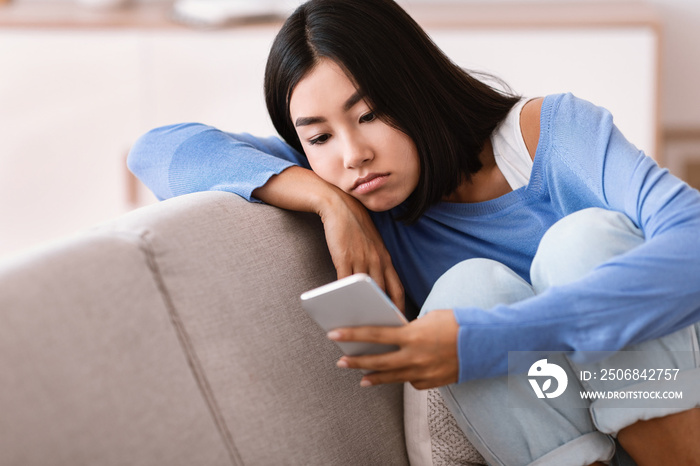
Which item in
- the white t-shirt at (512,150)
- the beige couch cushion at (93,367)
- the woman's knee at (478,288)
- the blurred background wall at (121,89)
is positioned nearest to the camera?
the beige couch cushion at (93,367)

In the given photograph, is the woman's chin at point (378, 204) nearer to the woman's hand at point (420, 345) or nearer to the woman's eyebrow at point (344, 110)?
the woman's eyebrow at point (344, 110)

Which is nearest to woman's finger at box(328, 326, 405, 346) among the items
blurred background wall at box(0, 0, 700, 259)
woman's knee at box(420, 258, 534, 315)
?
woman's knee at box(420, 258, 534, 315)

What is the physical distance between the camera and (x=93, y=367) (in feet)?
2.37

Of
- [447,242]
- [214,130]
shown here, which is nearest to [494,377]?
[447,242]

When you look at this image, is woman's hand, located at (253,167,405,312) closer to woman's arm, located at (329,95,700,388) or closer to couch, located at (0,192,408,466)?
couch, located at (0,192,408,466)

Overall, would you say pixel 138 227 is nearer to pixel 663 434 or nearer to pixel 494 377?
pixel 494 377

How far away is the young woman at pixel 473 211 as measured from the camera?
2.71 feet

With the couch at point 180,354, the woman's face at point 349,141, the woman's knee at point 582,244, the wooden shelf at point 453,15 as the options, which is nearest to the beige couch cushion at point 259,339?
the couch at point 180,354

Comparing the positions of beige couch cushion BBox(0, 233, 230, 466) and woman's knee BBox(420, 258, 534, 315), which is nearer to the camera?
beige couch cushion BBox(0, 233, 230, 466)

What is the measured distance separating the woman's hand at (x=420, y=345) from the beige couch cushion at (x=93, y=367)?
0.18 m

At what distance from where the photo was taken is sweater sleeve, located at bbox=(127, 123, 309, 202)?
1095 millimetres

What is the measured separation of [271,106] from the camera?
46.1 inches

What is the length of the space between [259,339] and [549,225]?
0.50 metres

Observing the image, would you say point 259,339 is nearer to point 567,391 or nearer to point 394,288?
point 394,288
